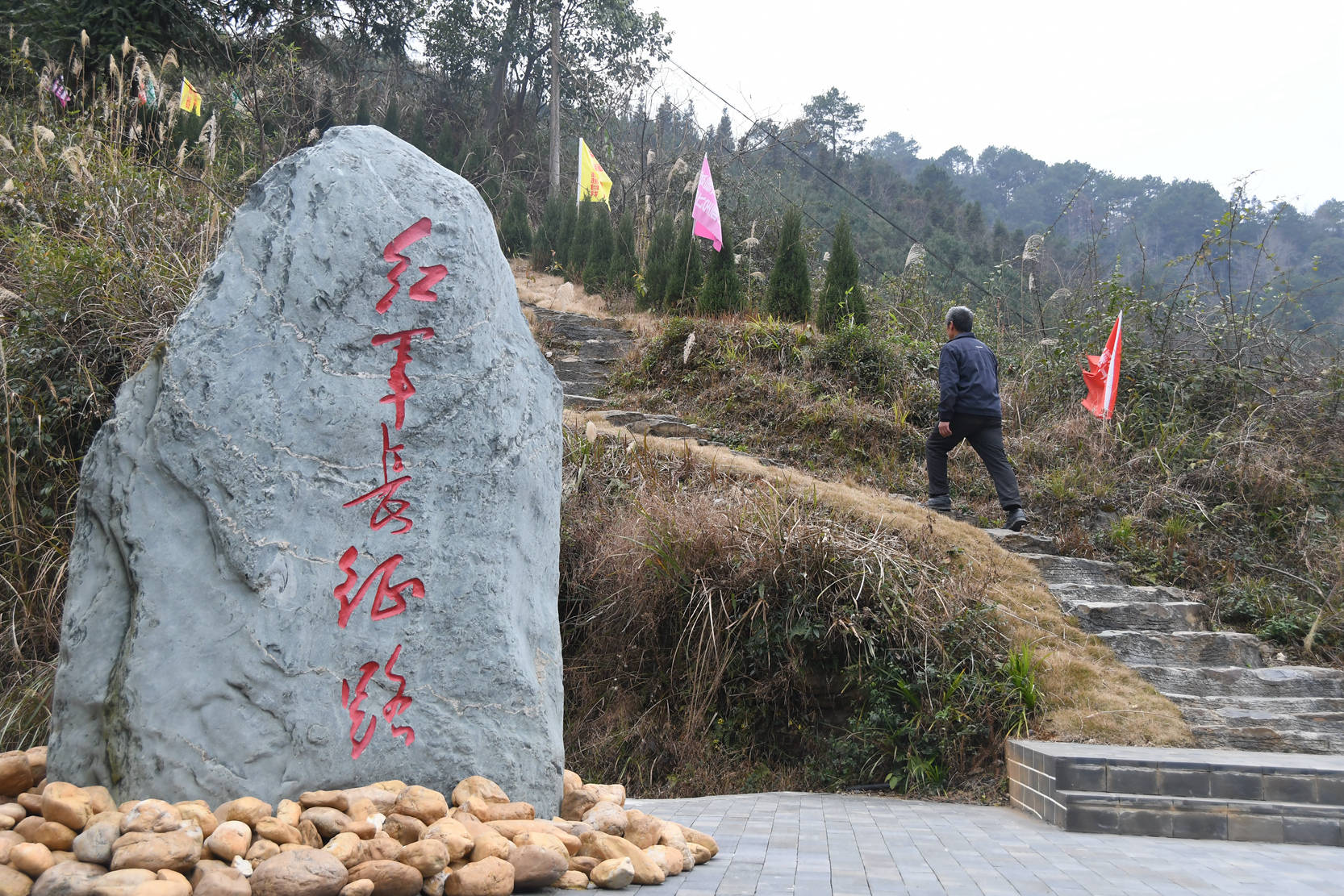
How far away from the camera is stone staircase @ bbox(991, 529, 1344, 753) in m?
4.94

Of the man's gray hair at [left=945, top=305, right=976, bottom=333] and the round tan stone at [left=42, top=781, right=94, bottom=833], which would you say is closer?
the round tan stone at [left=42, top=781, right=94, bottom=833]

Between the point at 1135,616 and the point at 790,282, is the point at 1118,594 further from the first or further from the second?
the point at 790,282

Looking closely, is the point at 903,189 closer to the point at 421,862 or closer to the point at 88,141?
the point at 88,141

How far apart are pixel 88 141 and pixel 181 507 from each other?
5585mm

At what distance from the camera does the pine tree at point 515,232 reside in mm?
16656

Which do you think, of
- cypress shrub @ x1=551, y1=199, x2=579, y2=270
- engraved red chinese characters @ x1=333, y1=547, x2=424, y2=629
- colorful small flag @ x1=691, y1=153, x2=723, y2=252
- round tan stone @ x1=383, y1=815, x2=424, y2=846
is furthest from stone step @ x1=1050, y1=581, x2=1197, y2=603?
Answer: cypress shrub @ x1=551, y1=199, x2=579, y2=270

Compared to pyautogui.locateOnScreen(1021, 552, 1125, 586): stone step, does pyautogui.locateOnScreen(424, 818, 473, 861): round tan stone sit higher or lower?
lower

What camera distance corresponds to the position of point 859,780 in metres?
5.04

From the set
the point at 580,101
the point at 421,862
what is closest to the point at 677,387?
the point at 421,862

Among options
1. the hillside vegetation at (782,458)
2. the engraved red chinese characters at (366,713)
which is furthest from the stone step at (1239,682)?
the engraved red chinese characters at (366,713)

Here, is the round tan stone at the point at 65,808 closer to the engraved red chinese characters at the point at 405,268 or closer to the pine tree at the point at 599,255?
the engraved red chinese characters at the point at 405,268

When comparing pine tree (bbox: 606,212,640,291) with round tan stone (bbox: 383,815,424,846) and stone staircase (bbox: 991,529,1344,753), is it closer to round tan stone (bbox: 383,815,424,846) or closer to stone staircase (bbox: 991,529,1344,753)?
stone staircase (bbox: 991,529,1344,753)

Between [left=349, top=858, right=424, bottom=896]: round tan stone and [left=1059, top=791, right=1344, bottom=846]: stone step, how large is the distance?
2.99 m

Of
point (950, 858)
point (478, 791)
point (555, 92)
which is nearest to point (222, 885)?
point (478, 791)
